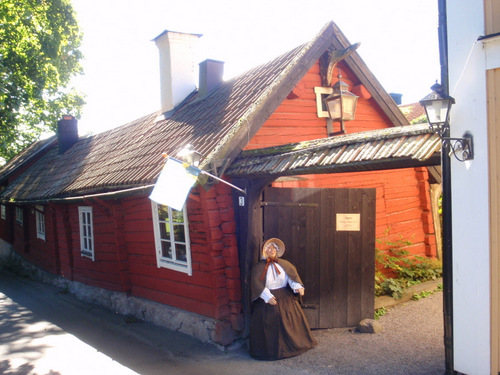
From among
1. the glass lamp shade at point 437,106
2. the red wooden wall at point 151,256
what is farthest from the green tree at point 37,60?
the glass lamp shade at point 437,106

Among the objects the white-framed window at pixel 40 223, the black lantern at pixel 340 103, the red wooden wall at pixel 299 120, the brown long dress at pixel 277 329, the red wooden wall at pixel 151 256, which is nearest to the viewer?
the brown long dress at pixel 277 329

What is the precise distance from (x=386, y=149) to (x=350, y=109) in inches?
137

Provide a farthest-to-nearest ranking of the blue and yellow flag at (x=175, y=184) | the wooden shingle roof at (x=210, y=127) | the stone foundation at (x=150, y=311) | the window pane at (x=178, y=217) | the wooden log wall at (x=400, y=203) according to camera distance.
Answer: the wooden log wall at (x=400, y=203), the window pane at (x=178, y=217), the wooden shingle roof at (x=210, y=127), the stone foundation at (x=150, y=311), the blue and yellow flag at (x=175, y=184)

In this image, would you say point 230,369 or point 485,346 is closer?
point 485,346

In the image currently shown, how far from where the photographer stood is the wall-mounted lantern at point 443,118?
439cm

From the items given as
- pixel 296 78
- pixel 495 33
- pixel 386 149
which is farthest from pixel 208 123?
pixel 495 33

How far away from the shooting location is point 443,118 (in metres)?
4.45

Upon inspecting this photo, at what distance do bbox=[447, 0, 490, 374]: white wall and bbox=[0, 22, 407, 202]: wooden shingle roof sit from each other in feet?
10.3

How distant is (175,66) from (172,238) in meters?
6.39

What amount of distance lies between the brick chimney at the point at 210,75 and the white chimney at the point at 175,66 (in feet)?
4.10

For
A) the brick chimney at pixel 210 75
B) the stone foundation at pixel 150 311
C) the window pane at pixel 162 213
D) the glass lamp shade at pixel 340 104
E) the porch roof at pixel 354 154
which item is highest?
the brick chimney at pixel 210 75

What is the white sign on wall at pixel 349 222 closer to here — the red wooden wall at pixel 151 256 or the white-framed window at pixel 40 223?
the red wooden wall at pixel 151 256

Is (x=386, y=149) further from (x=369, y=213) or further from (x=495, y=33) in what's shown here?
(x=369, y=213)

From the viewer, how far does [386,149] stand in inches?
190
